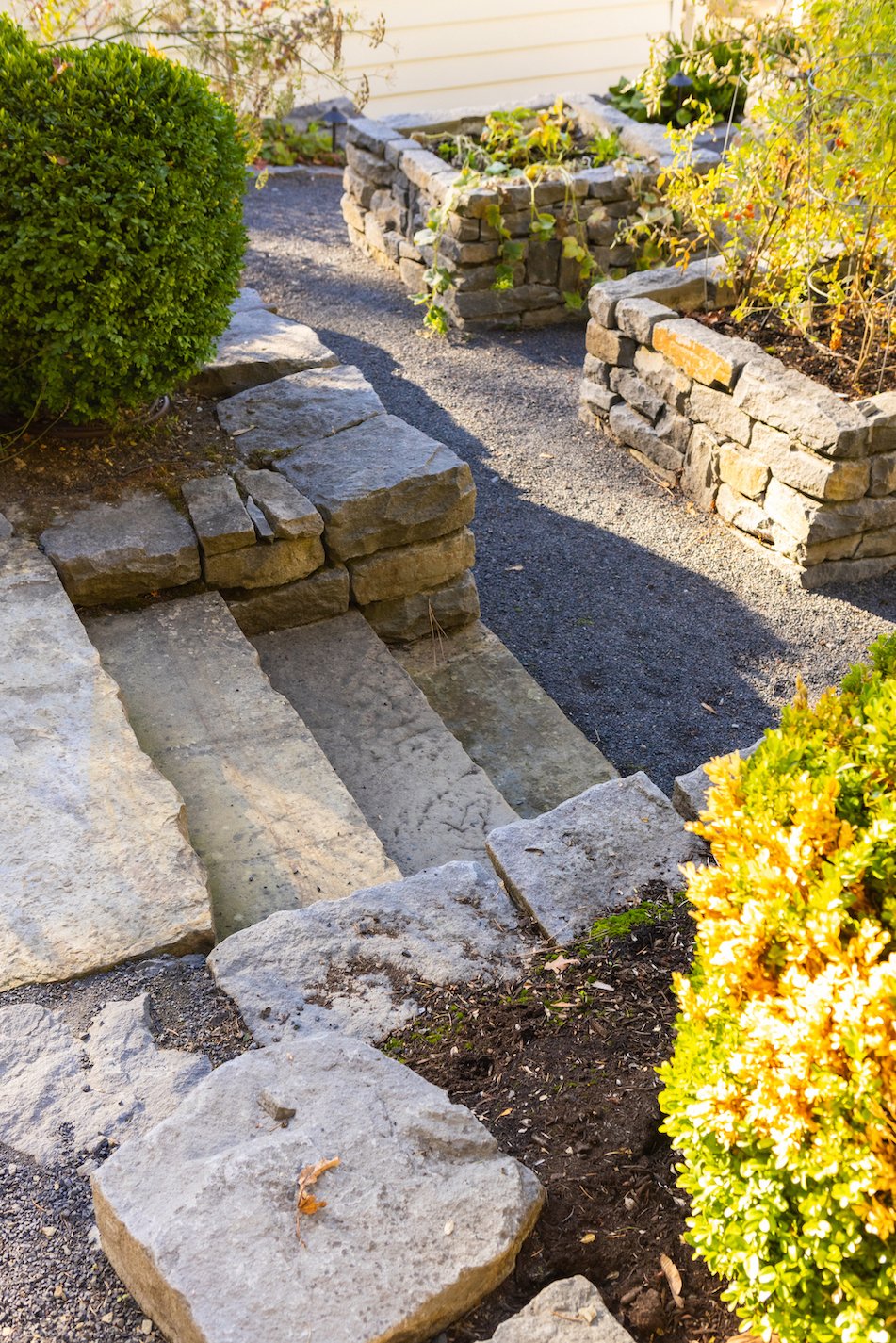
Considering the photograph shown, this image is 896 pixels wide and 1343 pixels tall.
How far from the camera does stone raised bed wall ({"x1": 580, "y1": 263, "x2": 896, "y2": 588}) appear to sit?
4375 mm

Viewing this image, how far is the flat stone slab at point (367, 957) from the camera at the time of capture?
2.09 metres

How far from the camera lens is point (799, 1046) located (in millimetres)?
1312

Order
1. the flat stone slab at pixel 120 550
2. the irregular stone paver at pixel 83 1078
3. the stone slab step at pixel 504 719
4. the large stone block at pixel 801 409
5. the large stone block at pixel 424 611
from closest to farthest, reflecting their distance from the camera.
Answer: the irregular stone paver at pixel 83 1078 < the flat stone slab at pixel 120 550 < the stone slab step at pixel 504 719 < the large stone block at pixel 424 611 < the large stone block at pixel 801 409

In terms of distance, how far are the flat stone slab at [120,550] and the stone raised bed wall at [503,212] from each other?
147 inches

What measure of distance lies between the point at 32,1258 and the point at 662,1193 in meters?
0.95

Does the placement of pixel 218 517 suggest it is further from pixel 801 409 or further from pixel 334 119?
A: pixel 334 119

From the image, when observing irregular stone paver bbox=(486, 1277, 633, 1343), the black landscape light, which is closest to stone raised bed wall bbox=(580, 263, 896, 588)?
irregular stone paver bbox=(486, 1277, 633, 1343)

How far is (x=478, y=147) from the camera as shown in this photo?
7102mm

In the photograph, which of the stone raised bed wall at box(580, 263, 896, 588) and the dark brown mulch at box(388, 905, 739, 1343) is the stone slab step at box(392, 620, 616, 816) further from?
the dark brown mulch at box(388, 905, 739, 1343)

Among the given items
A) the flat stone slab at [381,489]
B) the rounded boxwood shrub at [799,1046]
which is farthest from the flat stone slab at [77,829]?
the rounded boxwood shrub at [799,1046]

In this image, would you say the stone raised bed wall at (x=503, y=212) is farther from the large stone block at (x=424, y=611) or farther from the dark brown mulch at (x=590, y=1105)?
the dark brown mulch at (x=590, y=1105)

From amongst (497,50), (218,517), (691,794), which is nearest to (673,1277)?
(691,794)

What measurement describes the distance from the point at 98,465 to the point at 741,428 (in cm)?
264

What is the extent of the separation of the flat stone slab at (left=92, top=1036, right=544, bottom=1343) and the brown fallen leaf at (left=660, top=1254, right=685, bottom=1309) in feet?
0.62
